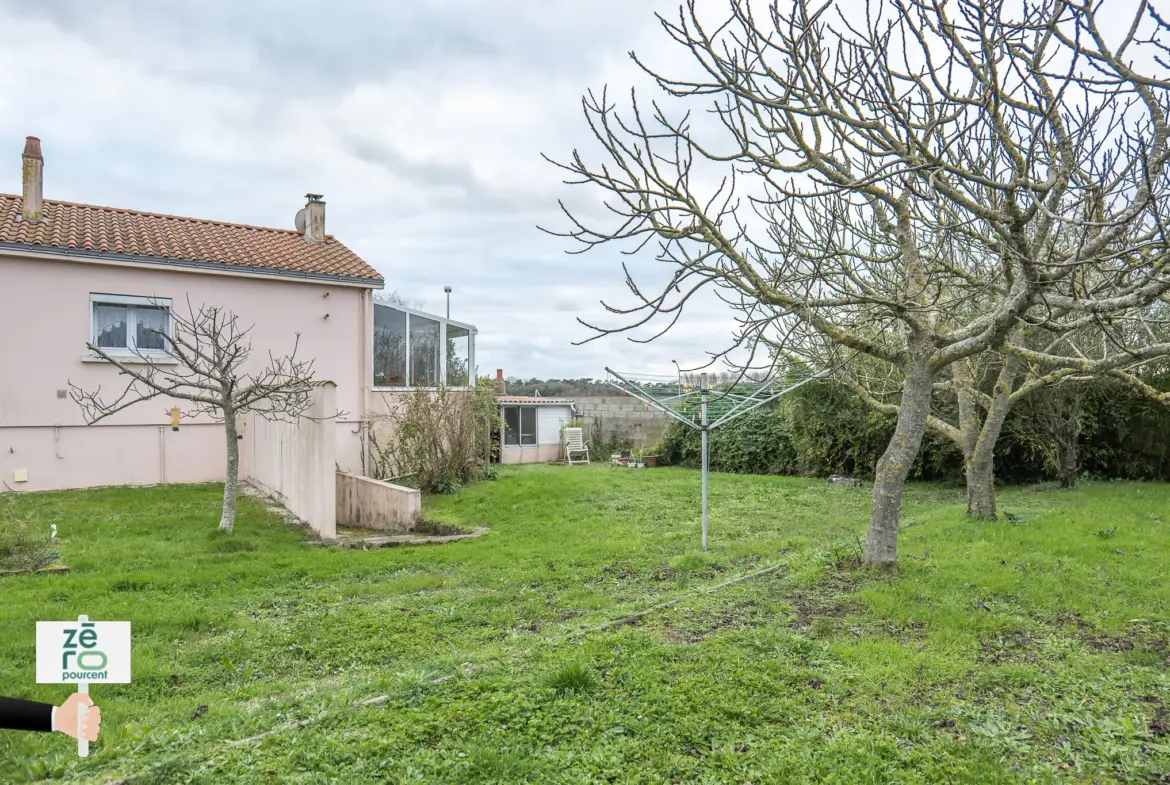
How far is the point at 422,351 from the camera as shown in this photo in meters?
15.8

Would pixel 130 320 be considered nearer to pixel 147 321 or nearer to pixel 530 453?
pixel 147 321

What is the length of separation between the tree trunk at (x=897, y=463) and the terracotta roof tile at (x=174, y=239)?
11816mm

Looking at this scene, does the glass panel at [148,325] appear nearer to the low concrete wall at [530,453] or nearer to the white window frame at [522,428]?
the white window frame at [522,428]

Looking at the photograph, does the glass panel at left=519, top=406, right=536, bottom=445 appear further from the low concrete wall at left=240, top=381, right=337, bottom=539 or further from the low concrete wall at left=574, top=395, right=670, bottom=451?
the low concrete wall at left=240, top=381, right=337, bottom=539

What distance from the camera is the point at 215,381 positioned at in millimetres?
11828

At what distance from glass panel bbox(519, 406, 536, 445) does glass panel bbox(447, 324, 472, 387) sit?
4834 mm

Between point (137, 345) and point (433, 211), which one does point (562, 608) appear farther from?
point (433, 211)

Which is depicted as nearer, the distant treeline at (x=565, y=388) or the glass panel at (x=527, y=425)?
the glass panel at (x=527, y=425)

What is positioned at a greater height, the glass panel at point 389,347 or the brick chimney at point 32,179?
the brick chimney at point 32,179

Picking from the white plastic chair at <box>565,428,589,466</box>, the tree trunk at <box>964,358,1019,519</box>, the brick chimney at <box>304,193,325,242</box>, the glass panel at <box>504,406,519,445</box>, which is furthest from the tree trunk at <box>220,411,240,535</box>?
the white plastic chair at <box>565,428,589,466</box>

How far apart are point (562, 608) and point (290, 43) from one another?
7262 mm

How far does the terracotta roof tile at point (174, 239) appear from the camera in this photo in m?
12.3

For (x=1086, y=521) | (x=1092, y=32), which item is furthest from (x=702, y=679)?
(x=1086, y=521)

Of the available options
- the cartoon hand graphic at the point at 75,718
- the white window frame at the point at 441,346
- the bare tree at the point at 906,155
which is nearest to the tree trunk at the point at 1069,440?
the bare tree at the point at 906,155
